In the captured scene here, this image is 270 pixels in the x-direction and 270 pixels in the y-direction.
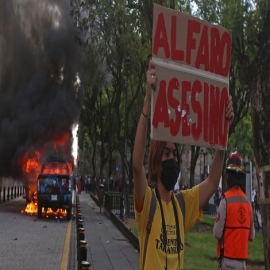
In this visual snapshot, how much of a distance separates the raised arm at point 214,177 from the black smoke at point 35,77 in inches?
1151

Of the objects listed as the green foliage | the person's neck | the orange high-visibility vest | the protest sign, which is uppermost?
the green foliage

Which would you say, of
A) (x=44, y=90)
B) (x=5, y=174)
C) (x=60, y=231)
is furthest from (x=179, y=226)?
(x=5, y=174)

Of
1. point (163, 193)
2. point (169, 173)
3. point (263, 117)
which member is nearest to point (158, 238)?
point (163, 193)

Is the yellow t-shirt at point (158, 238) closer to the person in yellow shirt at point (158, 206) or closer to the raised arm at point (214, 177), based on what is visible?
the person in yellow shirt at point (158, 206)

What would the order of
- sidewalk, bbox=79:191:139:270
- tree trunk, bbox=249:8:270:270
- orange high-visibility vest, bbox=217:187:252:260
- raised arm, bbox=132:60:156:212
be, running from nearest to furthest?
1. raised arm, bbox=132:60:156:212
2. orange high-visibility vest, bbox=217:187:252:260
3. tree trunk, bbox=249:8:270:270
4. sidewalk, bbox=79:191:139:270

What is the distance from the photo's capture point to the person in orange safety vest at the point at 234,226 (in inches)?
242

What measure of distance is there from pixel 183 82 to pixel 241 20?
15821 millimetres

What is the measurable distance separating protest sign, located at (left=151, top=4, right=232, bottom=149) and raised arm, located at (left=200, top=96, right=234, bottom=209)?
0.04 meters

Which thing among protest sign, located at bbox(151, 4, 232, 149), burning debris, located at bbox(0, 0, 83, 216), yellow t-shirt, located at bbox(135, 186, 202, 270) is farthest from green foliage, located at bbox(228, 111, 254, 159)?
yellow t-shirt, located at bbox(135, 186, 202, 270)

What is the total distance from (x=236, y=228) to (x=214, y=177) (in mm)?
2348

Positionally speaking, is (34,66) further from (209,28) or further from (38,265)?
(209,28)

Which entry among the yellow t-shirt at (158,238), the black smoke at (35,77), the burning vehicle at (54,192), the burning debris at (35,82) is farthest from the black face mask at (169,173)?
the black smoke at (35,77)

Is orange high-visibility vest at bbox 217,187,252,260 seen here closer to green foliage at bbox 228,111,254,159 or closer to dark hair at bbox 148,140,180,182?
dark hair at bbox 148,140,180,182

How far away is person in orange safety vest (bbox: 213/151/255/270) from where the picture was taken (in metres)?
6.14
